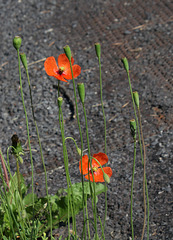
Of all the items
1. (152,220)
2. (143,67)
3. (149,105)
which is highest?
(143,67)

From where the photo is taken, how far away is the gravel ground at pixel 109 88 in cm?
203

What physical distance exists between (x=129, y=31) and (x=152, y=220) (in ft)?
6.18

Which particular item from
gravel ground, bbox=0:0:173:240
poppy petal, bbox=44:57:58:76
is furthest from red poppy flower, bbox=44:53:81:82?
gravel ground, bbox=0:0:173:240

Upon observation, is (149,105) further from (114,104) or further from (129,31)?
(129,31)

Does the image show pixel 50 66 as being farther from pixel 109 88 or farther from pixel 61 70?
pixel 109 88

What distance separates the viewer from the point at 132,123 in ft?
3.70

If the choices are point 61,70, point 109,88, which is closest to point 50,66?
point 61,70

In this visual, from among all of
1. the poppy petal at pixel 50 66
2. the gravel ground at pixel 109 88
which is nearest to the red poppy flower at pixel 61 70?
the poppy petal at pixel 50 66

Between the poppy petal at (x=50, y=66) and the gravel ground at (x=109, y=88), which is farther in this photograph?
the gravel ground at (x=109, y=88)

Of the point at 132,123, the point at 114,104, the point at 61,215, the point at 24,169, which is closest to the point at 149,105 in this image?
the point at 114,104

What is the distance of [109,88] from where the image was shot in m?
2.80

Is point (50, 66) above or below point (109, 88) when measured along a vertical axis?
above

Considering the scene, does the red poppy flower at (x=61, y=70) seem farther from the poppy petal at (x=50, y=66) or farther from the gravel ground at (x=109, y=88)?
the gravel ground at (x=109, y=88)

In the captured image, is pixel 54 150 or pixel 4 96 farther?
pixel 4 96
